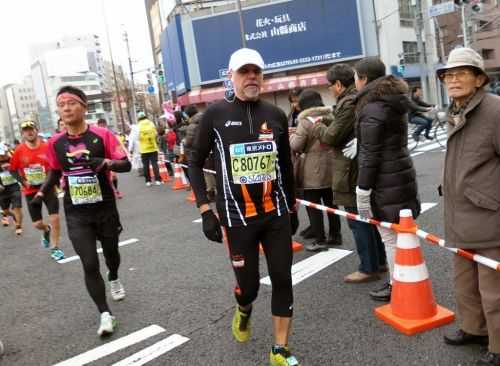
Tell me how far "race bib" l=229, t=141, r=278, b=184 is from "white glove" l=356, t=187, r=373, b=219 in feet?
3.01

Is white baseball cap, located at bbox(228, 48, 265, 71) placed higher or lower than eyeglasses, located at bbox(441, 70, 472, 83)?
higher

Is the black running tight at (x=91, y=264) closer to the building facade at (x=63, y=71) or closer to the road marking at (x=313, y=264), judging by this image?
the road marking at (x=313, y=264)

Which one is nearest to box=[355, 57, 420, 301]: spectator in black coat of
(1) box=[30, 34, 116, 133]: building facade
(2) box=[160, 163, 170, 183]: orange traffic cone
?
(2) box=[160, 163, 170, 183]: orange traffic cone

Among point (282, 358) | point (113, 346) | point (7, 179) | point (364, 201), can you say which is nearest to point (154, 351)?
point (113, 346)

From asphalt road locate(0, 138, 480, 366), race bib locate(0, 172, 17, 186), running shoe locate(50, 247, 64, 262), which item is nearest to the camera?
asphalt road locate(0, 138, 480, 366)

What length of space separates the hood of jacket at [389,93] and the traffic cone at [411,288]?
778 mm

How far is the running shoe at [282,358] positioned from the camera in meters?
3.03

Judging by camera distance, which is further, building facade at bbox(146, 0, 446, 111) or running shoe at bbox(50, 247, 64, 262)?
building facade at bbox(146, 0, 446, 111)

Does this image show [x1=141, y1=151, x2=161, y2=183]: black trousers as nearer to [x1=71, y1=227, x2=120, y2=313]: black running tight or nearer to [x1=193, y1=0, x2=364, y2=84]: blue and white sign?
[x1=71, y1=227, x2=120, y2=313]: black running tight

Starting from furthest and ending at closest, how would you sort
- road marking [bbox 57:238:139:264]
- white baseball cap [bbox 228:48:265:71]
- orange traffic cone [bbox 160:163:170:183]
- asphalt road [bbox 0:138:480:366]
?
orange traffic cone [bbox 160:163:170:183], road marking [bbox 57:238:139:264], asphalt road [bbox 0:138:480:366], white baseball cap [bbox 228:48:265:71]

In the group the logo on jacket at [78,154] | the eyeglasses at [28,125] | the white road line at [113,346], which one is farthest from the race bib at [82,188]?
the eyeglasses at [28,125]

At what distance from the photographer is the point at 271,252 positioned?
312 centimetres

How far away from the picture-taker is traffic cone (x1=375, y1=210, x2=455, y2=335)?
3441 millimetres

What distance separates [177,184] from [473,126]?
10450mm
